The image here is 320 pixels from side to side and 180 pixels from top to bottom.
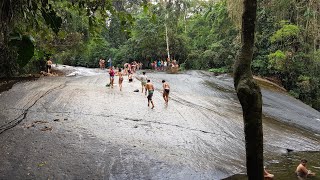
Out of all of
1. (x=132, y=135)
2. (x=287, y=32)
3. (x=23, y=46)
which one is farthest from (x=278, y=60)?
(x=23, y=46)

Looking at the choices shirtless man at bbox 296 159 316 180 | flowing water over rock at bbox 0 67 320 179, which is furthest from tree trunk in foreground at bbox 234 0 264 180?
shirtless man at bbox 296 159 316 180

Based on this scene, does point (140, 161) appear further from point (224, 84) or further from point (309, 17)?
point (309, 17)

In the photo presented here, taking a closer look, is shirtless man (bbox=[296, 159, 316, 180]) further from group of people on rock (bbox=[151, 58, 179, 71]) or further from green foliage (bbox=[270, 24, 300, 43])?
group of people on rock (bbox=[151, 58, 179, 71])

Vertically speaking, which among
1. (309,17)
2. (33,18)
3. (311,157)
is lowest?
(311,157)

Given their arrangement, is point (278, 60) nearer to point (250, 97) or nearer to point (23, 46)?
point (250, 97)

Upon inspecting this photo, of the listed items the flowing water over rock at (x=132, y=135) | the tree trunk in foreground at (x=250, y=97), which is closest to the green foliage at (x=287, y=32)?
the flowing water over rock at (x=132, y=135)

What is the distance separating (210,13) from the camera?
122 feet

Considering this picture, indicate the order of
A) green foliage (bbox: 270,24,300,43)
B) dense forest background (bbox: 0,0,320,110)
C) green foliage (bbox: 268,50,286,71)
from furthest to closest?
1. green foliage (bbox: 268,50,286,71)
2. dense forest background (bbox: 0,0,320,110)
3. green foliage (bbox: 270,24,300,43)

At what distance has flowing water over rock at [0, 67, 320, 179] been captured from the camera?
10.1 meters

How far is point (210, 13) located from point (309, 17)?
472 inches

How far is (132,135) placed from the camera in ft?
42.3

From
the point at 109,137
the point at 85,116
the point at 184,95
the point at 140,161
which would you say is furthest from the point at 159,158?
the point at 184,95

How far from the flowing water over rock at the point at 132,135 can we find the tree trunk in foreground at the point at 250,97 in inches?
186

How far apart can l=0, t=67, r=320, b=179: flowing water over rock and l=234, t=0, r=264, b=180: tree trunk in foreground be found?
15.5 feet
